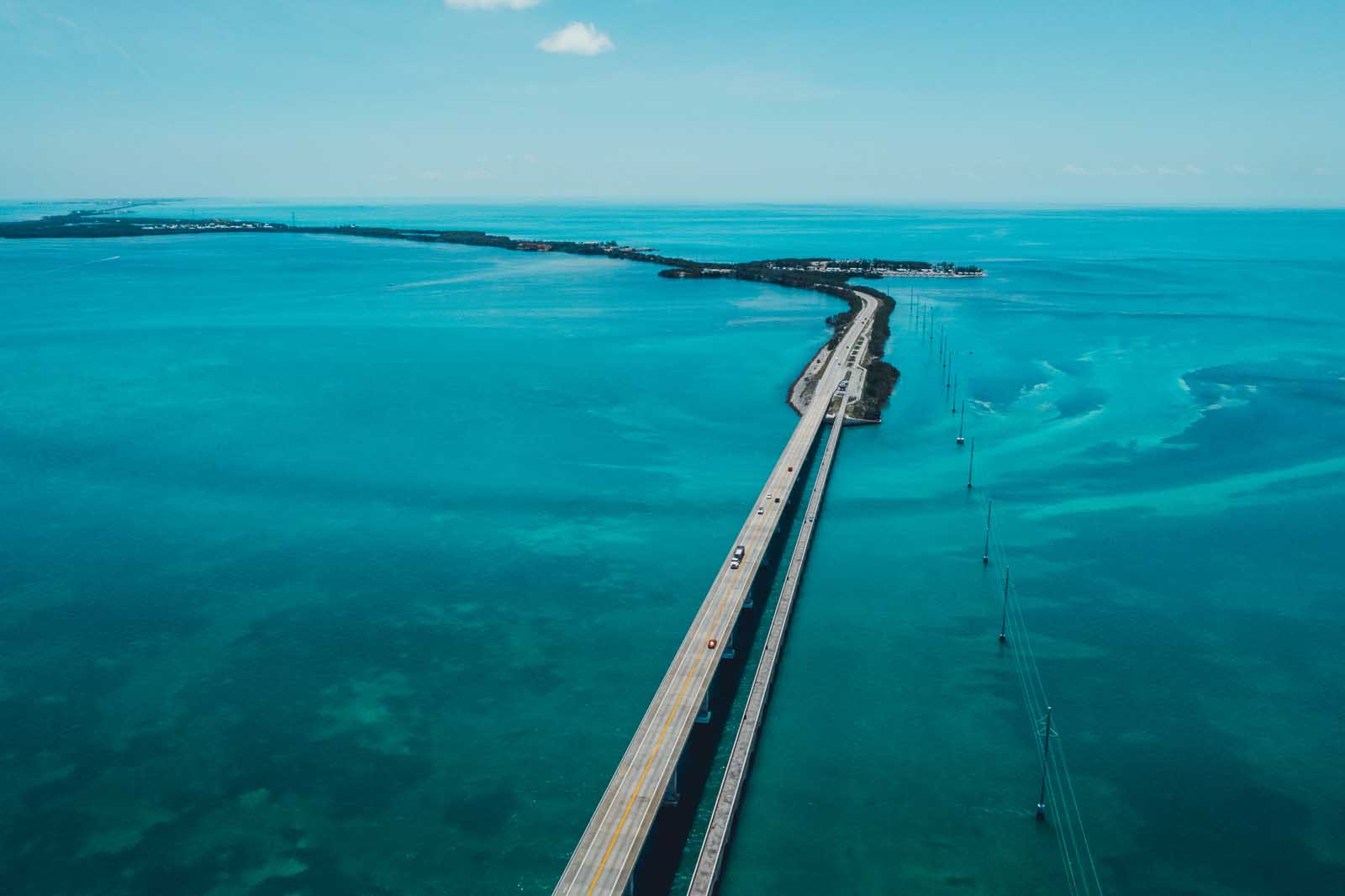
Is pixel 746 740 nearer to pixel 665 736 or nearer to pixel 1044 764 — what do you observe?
pixel 665 736

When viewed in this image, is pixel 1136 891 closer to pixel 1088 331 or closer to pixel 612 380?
pixel 612 380

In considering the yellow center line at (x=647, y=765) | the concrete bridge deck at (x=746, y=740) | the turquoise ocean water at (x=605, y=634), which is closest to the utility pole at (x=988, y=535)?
the turquoise ocean water at (x=605, y=634)

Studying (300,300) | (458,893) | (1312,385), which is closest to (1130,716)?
(458,893)

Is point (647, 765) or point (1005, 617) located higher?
point (647, 765)

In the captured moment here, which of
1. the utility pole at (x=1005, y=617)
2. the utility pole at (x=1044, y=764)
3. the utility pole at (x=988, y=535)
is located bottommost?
the utility pole at (x=1044, y=764)

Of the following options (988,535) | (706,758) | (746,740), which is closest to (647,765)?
(706,758)

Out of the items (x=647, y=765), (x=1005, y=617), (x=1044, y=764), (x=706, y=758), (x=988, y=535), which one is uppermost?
(x=647, y=765)

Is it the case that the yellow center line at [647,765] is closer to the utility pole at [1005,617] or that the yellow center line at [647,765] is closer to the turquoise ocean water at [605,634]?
the turquoise ocean water at [605,634]
